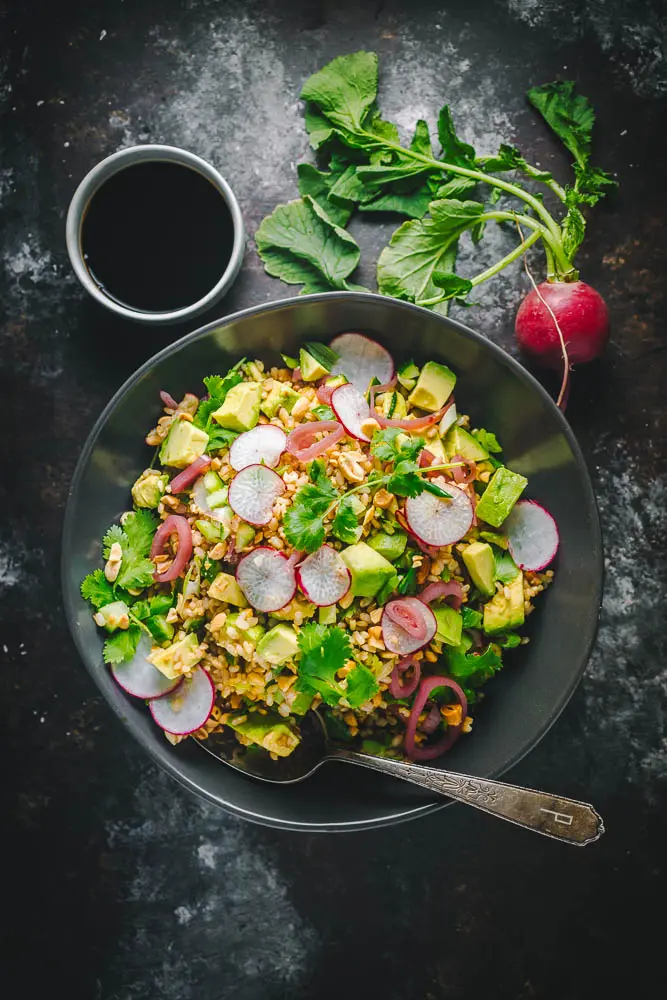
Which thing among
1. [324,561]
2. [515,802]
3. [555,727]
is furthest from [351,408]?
[555,727]

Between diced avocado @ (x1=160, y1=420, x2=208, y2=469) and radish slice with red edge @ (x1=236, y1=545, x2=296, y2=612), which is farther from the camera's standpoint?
diced avocado @ (x1=160, y1=420, x2=208, y2=469)

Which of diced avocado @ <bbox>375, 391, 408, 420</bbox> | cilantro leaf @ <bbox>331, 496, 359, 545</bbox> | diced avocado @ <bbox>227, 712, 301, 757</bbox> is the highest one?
diced avocado @ <bbox>375, 391, 408, 420</bbox>

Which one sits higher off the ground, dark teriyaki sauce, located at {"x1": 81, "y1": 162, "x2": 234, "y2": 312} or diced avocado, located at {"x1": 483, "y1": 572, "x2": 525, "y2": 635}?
dark teriyaki sauce, located at {"x1": 81, "y1": 162, "x2": 234, "y2": 312}

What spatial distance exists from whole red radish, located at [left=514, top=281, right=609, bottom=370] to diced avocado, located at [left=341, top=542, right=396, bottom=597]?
2.94 feet

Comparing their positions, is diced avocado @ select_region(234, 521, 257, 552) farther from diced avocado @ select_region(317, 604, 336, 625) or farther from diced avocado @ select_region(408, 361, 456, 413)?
diced avocado @ select_region(408, 361, 456, 413)

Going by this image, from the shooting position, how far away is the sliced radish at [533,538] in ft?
7.36

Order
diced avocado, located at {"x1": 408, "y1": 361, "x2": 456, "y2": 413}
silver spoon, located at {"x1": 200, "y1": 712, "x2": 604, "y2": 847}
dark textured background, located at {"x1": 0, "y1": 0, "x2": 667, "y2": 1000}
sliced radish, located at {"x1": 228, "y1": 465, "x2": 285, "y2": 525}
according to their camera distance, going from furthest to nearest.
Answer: dark textured background, located at {"x1": 0, "y1": 0, "x2": 667, "y2": 1000} → diced avocado, located at {"x1": 408, "y1": 361, "x2": 456, "y2": 413} → sliced radish, located at {"x1": 228, "y1": 465, "x2": 285, "y2": 525} → silver spoon, located at {"x1": 200, "y1": 712, "x2": 604, "y2": 847}

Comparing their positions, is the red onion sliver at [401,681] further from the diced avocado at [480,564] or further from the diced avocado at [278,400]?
the diced avocado at [278,400]

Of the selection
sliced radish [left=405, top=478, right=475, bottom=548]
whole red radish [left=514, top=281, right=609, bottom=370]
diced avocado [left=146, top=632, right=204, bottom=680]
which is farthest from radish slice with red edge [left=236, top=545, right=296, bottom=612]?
whole red radish [left=514, top=281, right=609, bottom=370]

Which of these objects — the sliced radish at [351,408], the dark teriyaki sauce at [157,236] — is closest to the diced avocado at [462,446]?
the sliced radish at [351,408]

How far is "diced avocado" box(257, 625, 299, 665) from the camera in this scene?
201cm

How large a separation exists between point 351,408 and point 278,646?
69 centimetres

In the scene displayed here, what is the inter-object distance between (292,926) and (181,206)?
7.74ft

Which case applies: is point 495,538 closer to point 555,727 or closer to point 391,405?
point 391,405
